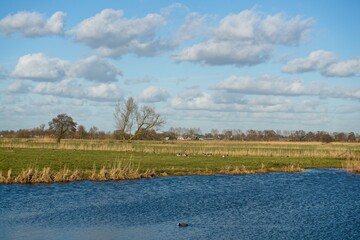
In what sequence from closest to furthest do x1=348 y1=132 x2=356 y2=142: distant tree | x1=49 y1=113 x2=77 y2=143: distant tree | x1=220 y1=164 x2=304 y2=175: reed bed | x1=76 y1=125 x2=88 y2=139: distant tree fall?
x1=220 y1=164 x2=304 y2=175: reed bed
x1=49 y1=113 x2=77 y2=143: distant tree
x1=76 y1=125 x2=88 y2=139: distant tree
x1=348 y1=132 x2=356 y2=142: distant tree

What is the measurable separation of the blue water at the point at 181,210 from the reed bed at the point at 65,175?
3.68ft

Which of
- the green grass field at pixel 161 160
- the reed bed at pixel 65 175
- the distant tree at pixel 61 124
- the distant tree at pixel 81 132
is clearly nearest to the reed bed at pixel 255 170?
the green grass field at pixel 161 160

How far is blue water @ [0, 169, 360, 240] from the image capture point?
15820 millimetres

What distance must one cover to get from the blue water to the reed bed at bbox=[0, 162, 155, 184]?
1.12 m

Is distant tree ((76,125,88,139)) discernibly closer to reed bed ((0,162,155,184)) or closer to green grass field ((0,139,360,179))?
green grass field ((0,139,360,179))

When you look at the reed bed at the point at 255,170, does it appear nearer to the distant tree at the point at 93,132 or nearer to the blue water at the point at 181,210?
the blue water at the point at 181,210

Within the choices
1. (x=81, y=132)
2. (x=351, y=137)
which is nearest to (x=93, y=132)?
(x=81, y=132)

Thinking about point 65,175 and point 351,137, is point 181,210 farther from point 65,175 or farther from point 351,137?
point 351,137

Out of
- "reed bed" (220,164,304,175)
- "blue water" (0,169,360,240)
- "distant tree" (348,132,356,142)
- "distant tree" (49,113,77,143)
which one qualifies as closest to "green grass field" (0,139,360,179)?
"reed bed" (220,164,304,175)

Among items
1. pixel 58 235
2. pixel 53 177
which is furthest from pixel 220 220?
pixel 53 177

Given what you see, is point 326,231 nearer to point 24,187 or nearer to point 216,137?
point 24,187

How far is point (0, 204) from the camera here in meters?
20.8

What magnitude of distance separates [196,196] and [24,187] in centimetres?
972

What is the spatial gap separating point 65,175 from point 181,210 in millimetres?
11307
